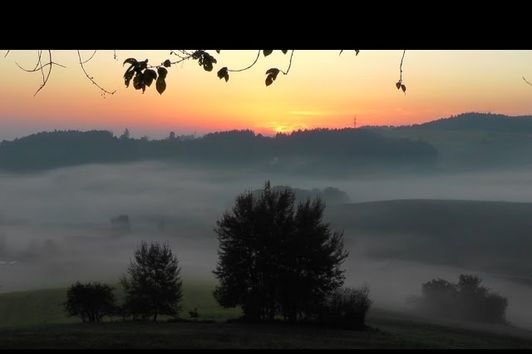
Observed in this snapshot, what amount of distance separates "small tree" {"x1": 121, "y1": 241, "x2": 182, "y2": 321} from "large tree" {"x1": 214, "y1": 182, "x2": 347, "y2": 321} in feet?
22.3

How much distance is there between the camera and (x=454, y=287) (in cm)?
10619

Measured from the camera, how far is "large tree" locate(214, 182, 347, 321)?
177 feet

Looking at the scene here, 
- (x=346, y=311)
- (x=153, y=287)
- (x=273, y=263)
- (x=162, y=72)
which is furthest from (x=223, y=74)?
(x=153, y=287)

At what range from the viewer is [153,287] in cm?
5834

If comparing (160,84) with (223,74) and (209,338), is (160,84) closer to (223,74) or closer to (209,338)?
(223,74)

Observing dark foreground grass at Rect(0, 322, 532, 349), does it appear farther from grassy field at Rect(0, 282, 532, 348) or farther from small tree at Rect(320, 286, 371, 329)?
small tree at Rect(320, 286, 371, 329)

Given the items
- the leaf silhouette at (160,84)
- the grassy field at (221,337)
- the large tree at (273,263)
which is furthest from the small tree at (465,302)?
the leaf silhouette at (160,84)

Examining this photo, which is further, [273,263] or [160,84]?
[273,263]

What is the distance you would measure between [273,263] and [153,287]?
1496 centimetres

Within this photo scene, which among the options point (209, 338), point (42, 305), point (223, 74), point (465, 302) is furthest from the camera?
point (42, 305)
